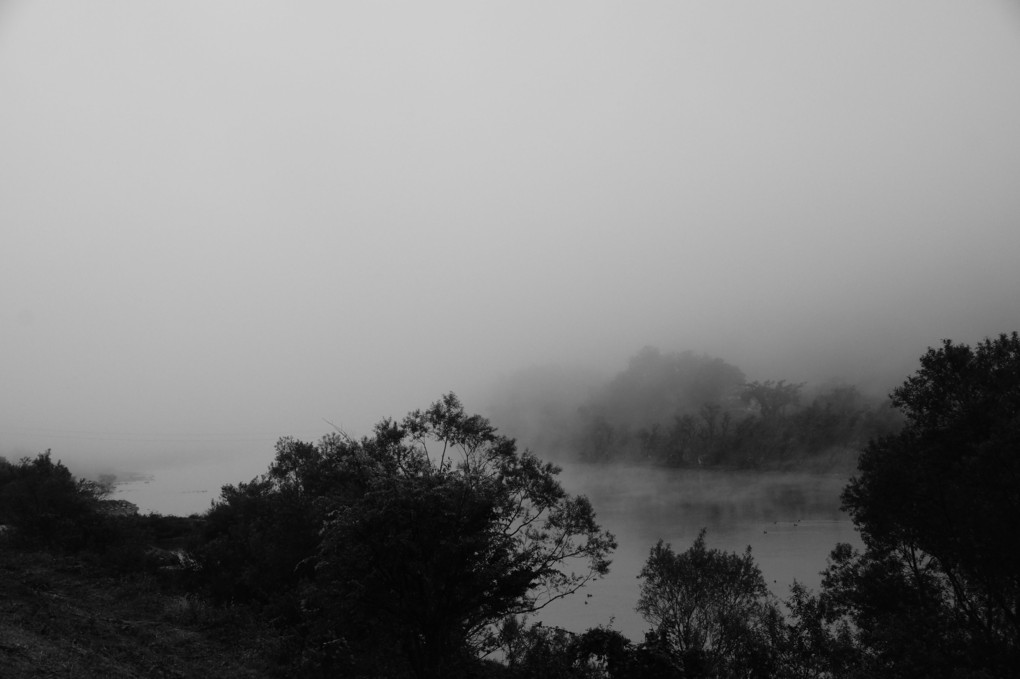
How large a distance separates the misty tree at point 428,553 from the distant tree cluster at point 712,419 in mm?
87163

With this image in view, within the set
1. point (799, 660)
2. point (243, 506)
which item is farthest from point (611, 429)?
point (799, 660)

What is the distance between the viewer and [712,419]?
119 meters

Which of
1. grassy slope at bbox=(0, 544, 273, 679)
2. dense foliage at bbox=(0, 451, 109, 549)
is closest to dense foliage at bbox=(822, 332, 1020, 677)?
grassy slope at bbox=(0, 544, 273, 679)

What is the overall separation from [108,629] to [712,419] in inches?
4591

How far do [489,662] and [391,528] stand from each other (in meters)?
10.6

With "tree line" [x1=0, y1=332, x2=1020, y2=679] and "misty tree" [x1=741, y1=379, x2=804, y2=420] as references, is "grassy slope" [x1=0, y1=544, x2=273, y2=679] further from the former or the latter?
"misty tree" [x1=741, y1=379, x2=804, y2=420]

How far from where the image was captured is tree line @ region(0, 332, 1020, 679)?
14.0 m

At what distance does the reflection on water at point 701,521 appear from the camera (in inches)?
1654

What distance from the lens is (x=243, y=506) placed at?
34.2m

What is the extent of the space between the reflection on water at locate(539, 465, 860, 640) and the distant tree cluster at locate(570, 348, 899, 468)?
5.75 m

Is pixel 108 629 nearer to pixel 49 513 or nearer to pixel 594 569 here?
pixel 594 569

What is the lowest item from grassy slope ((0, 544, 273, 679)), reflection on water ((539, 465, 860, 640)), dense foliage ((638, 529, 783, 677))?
reflection on water ((539, 465, 860, 640))

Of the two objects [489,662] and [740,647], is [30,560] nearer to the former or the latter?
[489,662]

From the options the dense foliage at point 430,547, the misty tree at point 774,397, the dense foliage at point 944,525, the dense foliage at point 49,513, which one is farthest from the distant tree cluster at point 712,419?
the dense foliage at point 49,513
